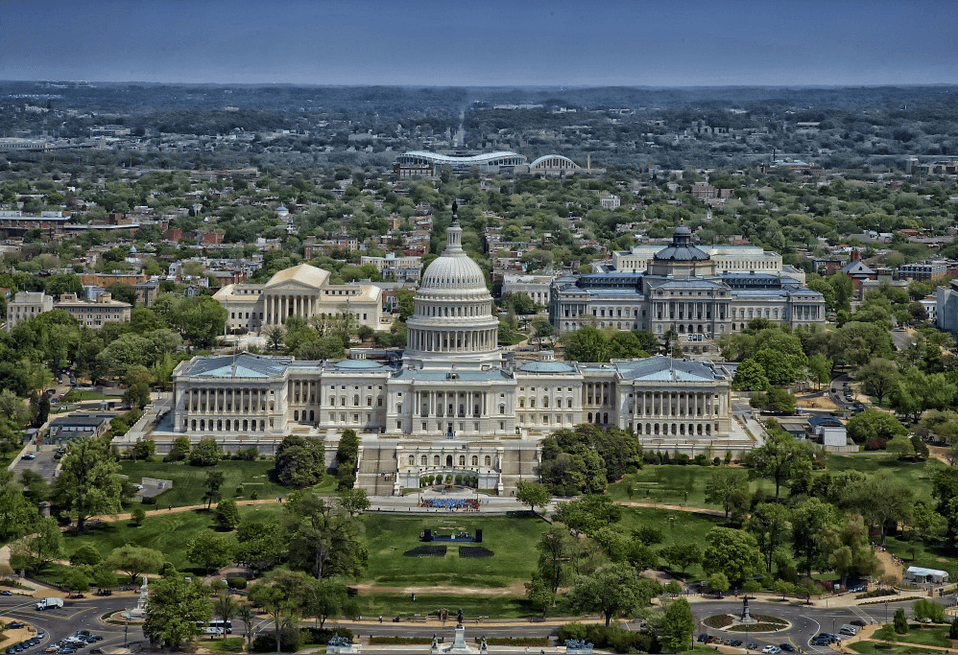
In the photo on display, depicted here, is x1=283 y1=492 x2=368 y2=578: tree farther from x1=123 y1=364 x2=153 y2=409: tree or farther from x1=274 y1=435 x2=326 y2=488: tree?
x1=123 y1=364 x2=153 y2=409: tree

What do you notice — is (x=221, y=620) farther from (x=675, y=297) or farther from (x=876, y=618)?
(x=675, y=297)

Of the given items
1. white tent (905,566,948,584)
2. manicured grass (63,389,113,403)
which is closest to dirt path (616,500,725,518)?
white tent (905,566,948,584)

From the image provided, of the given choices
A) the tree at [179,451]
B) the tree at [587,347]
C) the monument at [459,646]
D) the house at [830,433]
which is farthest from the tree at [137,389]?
the monument at [459,646]

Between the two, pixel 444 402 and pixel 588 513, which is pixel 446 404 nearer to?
pixel 444 402

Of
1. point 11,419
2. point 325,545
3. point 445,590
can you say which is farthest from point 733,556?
point 11,419

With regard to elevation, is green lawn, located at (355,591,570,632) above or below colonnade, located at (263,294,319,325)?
below

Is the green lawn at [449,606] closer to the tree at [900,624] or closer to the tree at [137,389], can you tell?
the tree at [900,624]
